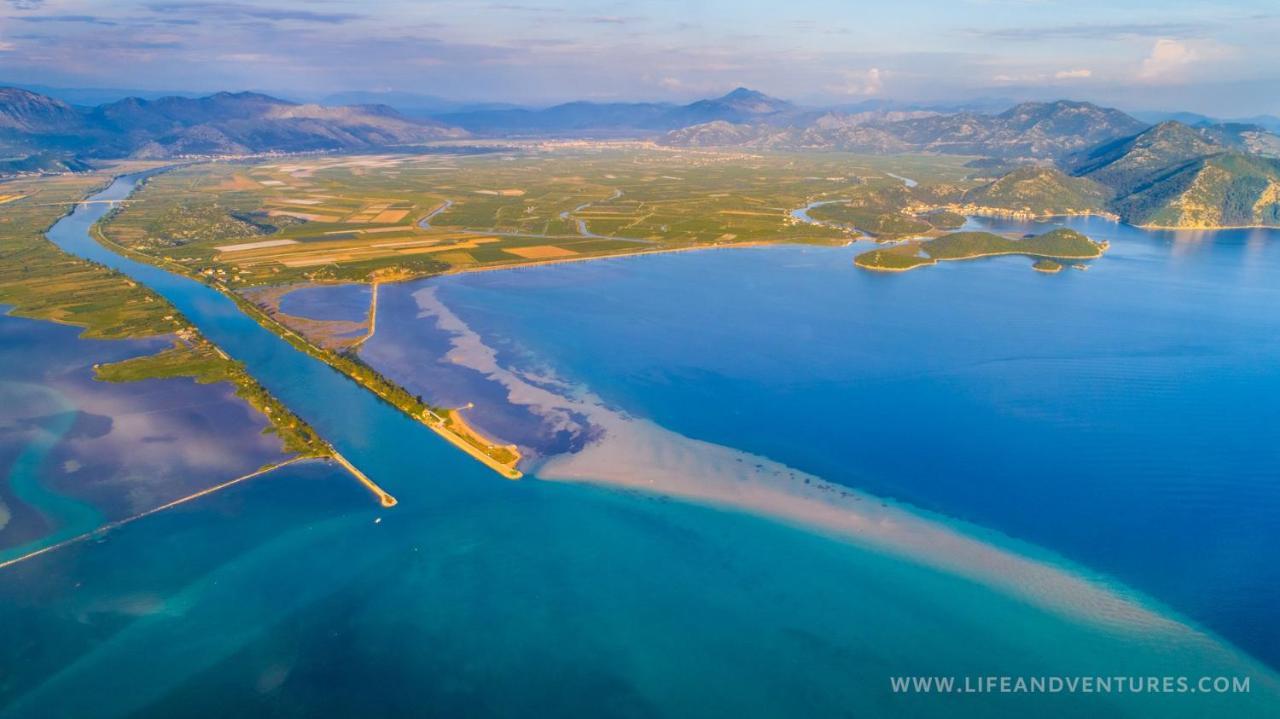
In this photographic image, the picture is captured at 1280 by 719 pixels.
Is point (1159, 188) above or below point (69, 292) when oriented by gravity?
above

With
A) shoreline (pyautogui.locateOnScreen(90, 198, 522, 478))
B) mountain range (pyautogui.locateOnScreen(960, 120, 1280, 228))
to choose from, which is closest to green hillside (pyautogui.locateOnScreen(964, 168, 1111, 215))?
mountain range (pyautogui.locateOnScreen(960, 120, 1280, 228))

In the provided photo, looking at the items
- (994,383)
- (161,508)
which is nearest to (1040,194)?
(994,383)

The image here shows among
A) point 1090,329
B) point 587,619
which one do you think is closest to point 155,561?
point 587,619

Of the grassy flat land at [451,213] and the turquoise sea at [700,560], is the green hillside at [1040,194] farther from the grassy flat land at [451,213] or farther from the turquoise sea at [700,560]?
the turquoise sea at [700,560]

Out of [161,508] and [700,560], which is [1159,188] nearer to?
[700,560]

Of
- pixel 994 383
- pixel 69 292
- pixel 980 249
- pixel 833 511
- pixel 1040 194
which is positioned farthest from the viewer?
pixel 1040 194

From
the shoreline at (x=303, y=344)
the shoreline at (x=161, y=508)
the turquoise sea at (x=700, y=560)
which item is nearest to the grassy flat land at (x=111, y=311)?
the shoreline at (x=161, y=508)

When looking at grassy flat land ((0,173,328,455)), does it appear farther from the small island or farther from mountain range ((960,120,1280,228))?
mountain range ((960,120,1280,228))

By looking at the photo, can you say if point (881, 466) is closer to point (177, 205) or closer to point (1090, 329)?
point (1090, 329)
